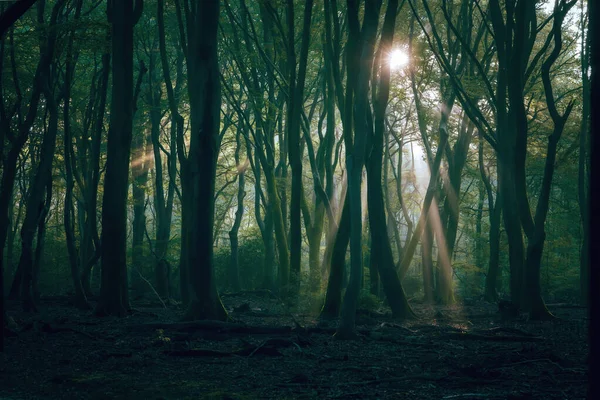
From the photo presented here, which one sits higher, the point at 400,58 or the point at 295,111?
the point at 400,58

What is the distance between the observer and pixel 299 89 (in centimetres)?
1603

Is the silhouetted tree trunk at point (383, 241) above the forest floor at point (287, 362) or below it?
above

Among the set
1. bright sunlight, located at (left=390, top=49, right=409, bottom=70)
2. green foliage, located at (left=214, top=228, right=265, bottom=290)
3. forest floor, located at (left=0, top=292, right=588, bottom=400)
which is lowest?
forest floor, located at (left=0, top=292, right=588, bottom=400)

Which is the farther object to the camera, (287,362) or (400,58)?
(400,58)

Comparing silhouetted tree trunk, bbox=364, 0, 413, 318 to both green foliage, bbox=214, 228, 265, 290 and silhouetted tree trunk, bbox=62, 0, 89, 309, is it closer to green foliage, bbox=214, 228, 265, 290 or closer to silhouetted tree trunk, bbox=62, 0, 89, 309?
silhouetted tree trunk, bbox=62, 0, 89, 309

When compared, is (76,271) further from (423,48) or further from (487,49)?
(487,49)

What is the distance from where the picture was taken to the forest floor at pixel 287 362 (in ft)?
20.5

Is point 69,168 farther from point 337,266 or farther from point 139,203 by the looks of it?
point 139,203

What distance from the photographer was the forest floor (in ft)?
20.5

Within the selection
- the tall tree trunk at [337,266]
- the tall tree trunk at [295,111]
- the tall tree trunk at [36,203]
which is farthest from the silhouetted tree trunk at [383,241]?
the tall tree trunk at [36,203]

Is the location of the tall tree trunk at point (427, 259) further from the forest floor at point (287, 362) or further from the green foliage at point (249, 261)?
the green foliage at point (249, 261)

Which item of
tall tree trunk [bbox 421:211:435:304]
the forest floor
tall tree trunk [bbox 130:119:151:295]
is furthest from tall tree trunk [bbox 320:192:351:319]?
tall tree trunk [bbox 130:119:151:295]

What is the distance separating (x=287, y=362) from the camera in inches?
321

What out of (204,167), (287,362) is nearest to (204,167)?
(204,167)
